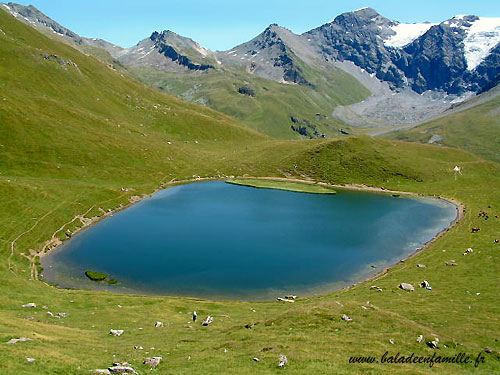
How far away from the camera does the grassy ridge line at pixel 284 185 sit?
5817 inches

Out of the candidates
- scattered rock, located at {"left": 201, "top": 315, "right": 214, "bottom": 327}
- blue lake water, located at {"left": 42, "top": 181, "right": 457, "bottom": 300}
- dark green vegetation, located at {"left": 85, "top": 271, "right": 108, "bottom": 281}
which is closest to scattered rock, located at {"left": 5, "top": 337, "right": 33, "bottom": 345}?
scattered rock, located at {"left": 201, "top": 315, "right": 214, "bottom": 327}

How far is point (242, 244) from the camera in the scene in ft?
274

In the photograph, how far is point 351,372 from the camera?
1093 inches

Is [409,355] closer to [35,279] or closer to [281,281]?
[281,281]

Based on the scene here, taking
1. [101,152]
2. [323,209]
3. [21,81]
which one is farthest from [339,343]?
[21,81]

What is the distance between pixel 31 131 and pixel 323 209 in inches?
4090

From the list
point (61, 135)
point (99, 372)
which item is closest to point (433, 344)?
point (99, 372)

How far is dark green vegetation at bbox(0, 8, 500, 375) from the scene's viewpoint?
30.6 meters

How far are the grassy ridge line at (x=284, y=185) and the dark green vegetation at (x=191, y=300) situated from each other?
9041 mm

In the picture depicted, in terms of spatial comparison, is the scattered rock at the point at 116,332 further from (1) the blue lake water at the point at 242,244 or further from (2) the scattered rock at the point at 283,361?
(1) the blue lake water at the point at 242,244

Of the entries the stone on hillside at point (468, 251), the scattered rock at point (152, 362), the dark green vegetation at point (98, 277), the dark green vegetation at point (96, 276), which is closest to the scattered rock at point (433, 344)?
the scattered rock at point (152, 362)

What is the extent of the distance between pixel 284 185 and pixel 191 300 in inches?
4020

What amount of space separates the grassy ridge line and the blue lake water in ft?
51.9

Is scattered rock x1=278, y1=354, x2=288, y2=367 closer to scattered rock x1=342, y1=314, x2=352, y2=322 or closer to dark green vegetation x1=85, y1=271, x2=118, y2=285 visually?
scattered rock x1=342, y1=314, x2=352, y2=322
